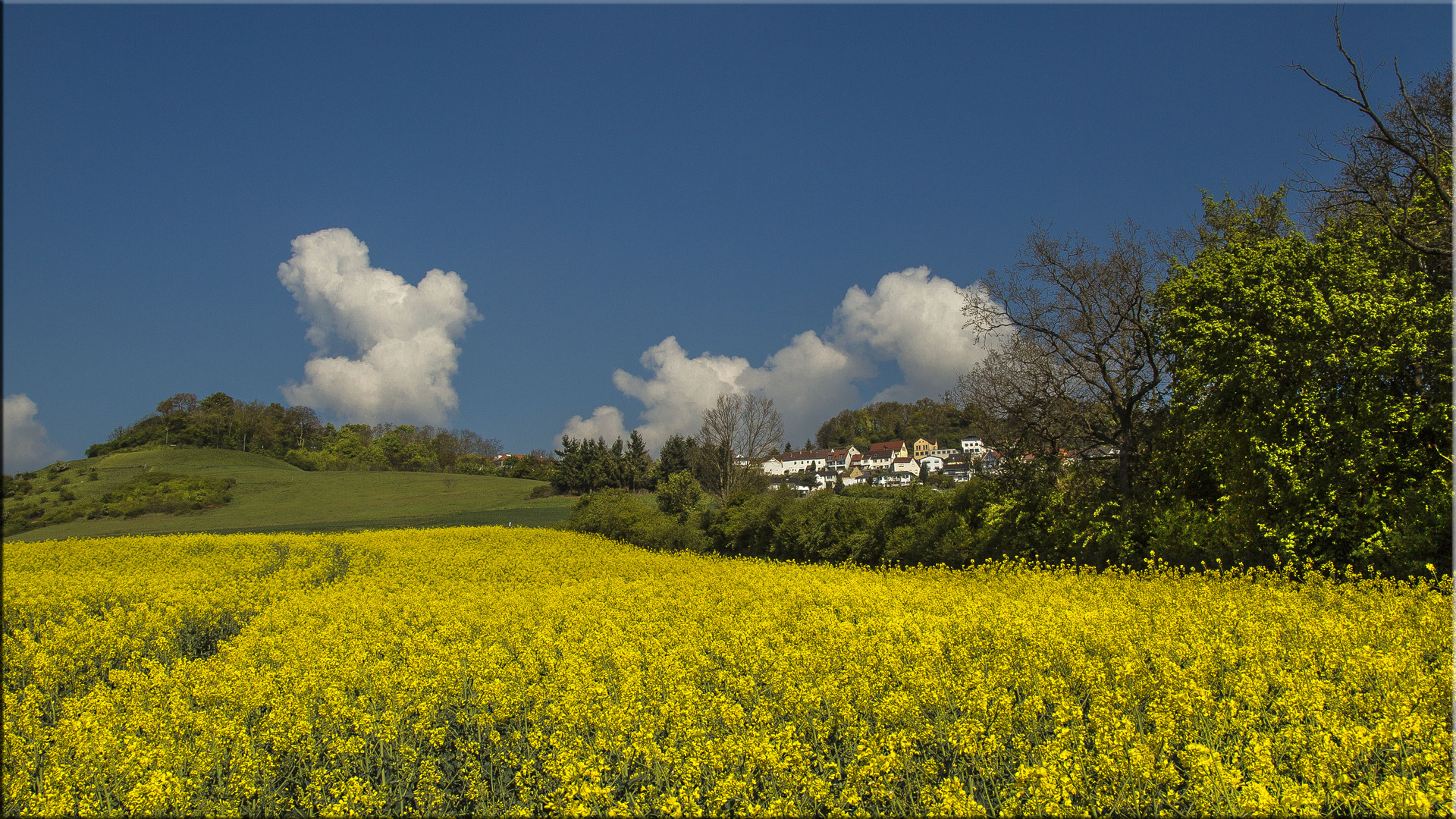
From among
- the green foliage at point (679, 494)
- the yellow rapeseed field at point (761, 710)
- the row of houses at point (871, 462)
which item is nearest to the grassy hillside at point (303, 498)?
the green foliage at point (679, 494)

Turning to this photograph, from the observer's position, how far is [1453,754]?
3576 millimetres

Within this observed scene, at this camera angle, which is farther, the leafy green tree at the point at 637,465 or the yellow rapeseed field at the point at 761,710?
the leafy green tree at the point at 637,465

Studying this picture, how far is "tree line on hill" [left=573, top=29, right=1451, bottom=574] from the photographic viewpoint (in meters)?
10.1

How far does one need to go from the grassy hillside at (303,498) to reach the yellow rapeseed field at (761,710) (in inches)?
1244

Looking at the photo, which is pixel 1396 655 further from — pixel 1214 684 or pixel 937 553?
pixel 937 553

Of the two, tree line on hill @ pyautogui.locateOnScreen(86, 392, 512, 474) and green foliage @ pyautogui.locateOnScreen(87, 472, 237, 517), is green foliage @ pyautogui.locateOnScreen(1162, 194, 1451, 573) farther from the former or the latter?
tree line on hill @ pyautogui.locateOnScreen(86, 392, 512, 474)

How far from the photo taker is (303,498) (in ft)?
175

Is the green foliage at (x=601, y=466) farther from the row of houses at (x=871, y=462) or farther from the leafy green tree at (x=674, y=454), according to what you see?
the row of houses at (x=871, y=462)

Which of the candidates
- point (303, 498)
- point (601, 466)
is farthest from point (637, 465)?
point (303, 498)

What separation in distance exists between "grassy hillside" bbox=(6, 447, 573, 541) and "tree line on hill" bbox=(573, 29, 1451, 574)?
88.0ft

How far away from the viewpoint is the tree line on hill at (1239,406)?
10062 mm

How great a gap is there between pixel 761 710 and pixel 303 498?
192ft

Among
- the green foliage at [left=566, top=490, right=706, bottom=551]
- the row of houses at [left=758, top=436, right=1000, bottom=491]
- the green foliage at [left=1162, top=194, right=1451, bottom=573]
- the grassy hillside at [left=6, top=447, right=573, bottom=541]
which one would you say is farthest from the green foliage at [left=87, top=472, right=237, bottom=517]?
the green foliage at [left=1162, top=194, right=1451, bottom=573]

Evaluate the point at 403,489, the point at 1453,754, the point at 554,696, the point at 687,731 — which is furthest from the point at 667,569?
the point at 403,489
